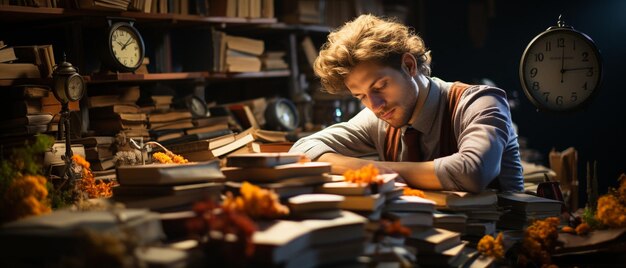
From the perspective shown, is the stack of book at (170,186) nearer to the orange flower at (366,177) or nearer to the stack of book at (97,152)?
the orange flower at (366,177)

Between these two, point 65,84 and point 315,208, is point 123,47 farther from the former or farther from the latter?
point 315,208

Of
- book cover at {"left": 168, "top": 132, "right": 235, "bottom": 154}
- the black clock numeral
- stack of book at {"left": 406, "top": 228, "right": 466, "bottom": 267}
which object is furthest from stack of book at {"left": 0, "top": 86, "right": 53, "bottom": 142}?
the black clock numeral

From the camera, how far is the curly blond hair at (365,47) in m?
3.02

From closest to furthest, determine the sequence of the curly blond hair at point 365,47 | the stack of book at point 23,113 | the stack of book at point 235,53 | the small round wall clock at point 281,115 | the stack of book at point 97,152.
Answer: the curly blond hair at point 365,47 < the stack of book at point 23,113 < the stack of book at point 97,152 < the stack of book at point 235,53 < the small round wall clock at point 281,115

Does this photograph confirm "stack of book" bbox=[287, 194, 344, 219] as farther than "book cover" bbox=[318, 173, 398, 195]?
No

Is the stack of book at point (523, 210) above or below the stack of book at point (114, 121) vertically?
below

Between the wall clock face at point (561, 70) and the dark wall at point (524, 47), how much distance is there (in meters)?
3.21

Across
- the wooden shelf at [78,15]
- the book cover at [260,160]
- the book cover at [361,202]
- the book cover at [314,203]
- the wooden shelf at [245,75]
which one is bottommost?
the book cover at [361,202]

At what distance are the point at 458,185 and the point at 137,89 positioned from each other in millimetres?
2655

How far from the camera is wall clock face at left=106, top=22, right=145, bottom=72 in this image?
4176mm

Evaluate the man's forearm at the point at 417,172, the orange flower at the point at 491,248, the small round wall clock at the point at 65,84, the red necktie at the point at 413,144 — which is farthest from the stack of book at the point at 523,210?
the small round wall clock at the point at 65,84

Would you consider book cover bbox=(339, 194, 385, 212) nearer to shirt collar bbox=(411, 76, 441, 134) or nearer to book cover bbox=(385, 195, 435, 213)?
book cover bbox=(385, 195, 435, 213)

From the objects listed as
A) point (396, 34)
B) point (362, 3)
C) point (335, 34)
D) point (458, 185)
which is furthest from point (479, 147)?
point (362, 3)

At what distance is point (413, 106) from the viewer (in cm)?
321
